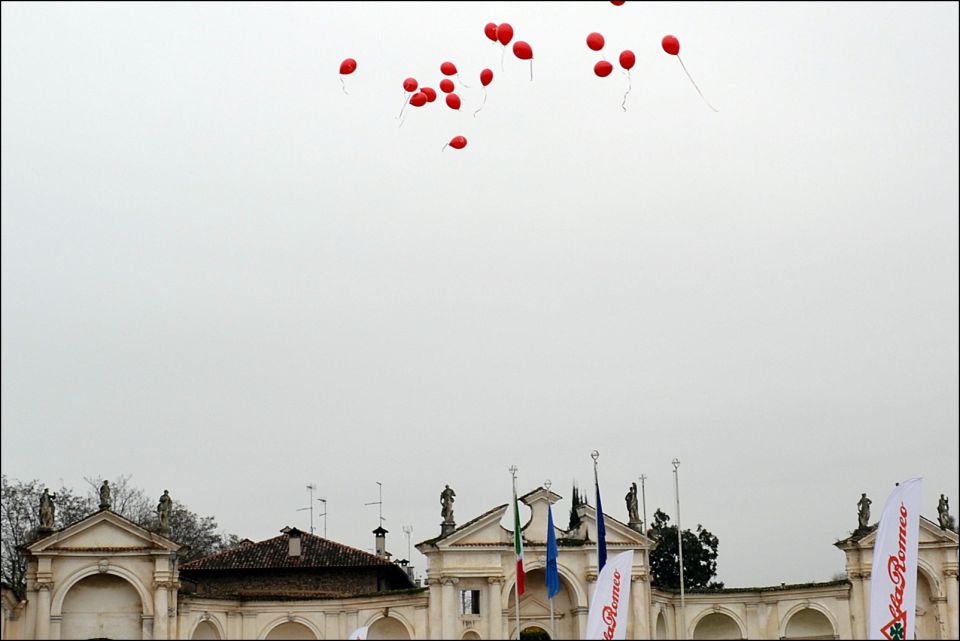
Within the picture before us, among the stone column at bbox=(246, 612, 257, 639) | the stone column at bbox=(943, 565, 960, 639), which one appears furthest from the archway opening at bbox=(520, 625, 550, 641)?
the stone column at bbox=(943, 565, 960, 639)

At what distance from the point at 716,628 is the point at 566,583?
22.5ft

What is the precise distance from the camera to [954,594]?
4788cm

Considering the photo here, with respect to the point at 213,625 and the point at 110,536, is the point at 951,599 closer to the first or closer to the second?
the point at 213,625

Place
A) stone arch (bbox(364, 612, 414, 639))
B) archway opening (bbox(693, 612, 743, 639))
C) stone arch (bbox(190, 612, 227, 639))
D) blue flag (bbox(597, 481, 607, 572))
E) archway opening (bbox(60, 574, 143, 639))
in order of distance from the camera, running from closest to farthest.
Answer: blue flag (bbox(597, 481, 607, 572)) < archway opening (bbox(60, 574, 143, 639)) < stone arch (bbox(190, 612, 227, 639)) < stone arch (bbox(364, 612, 414, 639)) < archway opening (bbox(693, 612, 743, 639))

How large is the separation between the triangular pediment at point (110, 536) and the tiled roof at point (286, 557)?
19.4 ft

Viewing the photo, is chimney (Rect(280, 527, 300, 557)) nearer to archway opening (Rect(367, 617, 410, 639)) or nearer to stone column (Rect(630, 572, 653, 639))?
archway opening (Rect(367, 617, 410, 639))

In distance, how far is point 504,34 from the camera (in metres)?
27.0

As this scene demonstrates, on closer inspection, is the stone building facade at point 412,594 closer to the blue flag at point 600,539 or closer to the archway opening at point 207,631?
the archway opening at point 207,631

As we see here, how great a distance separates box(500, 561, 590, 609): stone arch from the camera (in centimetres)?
4644

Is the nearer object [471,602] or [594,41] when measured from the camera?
[594,41]

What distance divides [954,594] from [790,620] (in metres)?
5.77

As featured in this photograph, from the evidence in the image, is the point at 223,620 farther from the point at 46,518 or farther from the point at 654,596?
the point at 654,596

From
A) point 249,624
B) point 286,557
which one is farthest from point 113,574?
point 286,557

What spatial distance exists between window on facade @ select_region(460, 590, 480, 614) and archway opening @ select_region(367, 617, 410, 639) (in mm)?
2295
